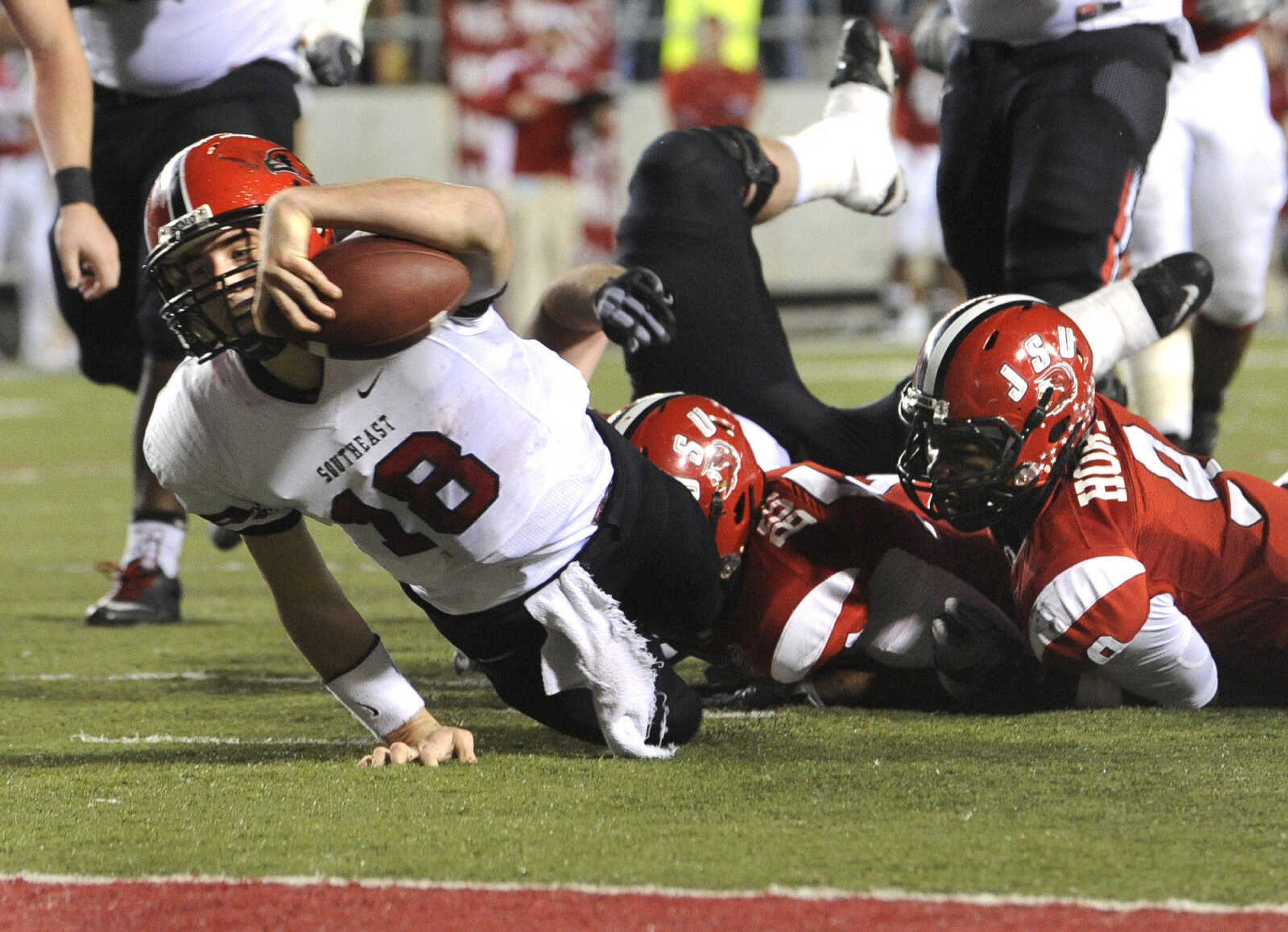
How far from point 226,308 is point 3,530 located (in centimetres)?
416

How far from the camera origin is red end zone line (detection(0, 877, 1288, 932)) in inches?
75.6

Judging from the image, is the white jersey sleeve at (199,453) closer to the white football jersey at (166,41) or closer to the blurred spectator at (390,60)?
the white football jersey at (166,41)

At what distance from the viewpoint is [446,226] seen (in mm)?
2410

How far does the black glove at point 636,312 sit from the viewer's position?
304 cm

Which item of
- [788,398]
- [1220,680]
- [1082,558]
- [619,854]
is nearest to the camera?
[619,854]

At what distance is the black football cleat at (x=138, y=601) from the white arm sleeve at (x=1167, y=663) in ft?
7.45

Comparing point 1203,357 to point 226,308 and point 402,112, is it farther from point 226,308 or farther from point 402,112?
point 402,112

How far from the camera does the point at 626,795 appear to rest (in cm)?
254

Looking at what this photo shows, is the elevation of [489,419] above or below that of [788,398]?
above

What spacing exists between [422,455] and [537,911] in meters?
0.76

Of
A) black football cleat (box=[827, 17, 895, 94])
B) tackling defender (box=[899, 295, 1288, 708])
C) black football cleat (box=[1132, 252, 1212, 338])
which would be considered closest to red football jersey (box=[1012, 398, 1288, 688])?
tackling defender (box=[899, 295, 1288, 708])

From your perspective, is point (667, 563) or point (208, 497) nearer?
point (208, 497)

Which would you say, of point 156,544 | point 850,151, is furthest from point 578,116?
point 850,151

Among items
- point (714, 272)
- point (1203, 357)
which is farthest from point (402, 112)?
point (714, 272)
